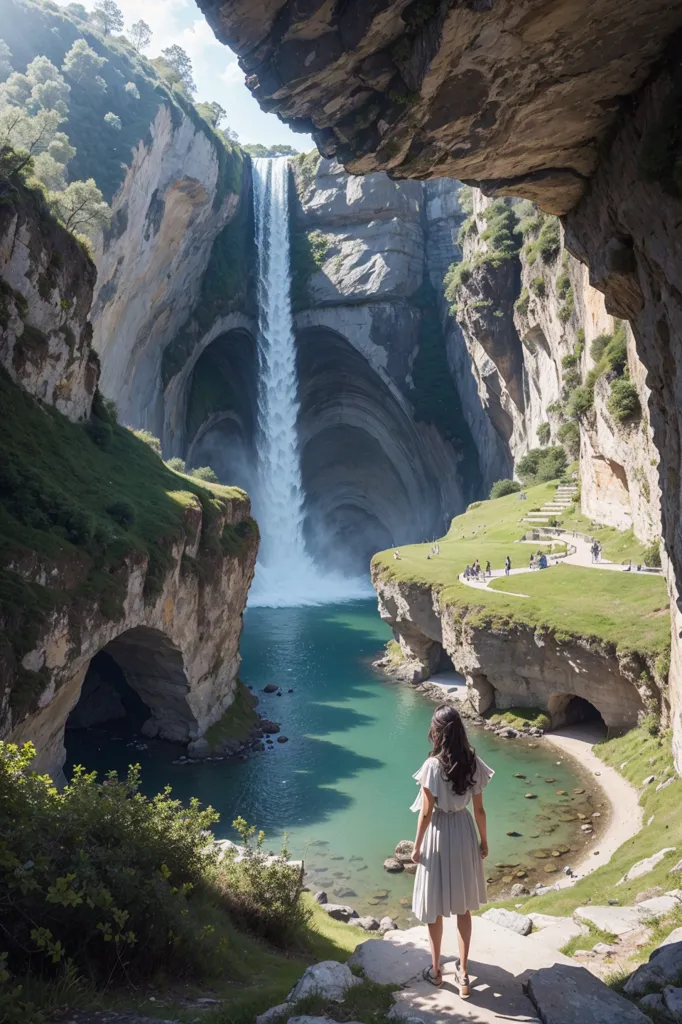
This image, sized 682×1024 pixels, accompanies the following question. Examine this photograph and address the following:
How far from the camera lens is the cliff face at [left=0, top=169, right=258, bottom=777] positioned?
778 inches

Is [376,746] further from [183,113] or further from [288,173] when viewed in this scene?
[288,173]

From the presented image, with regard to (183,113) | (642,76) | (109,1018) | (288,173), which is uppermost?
(288,173)

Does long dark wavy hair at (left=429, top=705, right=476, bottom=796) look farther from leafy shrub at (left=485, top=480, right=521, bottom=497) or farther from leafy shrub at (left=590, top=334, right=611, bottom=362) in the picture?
leafy shrub at (left=485, top=480, right=521, bottom=497)

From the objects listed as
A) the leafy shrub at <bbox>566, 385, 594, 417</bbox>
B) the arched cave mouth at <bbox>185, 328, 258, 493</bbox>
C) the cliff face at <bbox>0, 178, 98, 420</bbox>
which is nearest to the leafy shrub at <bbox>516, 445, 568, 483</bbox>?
the leafy shrub at <bbox>566, 385, 594, 417</bbox>

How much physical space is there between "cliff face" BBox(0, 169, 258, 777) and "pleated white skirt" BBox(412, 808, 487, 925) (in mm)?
12884

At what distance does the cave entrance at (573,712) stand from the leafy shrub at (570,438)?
86.2 ft

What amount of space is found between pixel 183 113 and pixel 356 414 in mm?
36645

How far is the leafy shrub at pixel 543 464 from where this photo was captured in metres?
60.7

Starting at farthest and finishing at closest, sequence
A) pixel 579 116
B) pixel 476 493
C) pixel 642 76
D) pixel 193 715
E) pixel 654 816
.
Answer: pixel 476 493
pixel 193 715
pixel 654 816
pixel 579 116
pixel 642 76

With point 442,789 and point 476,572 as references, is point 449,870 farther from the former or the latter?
point 476,572

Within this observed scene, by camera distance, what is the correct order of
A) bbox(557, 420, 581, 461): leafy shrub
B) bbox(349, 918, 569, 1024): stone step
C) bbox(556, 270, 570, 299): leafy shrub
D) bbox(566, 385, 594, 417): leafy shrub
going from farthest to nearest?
bbox(557, 420, 581, 461): leafy shrub < bbox(556, 270, 570, 299): leafy shrub < bbox(566, 385, 594, 417): leafy shrub < bbox(349, 918, 569, 1024): stone step

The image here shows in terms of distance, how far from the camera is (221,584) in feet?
116

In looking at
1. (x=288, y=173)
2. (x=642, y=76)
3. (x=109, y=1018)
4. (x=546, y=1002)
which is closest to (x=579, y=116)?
(x=642, y=76)

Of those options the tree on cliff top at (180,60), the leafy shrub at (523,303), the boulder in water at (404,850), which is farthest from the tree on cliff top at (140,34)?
the boulder in water at (404,850)
